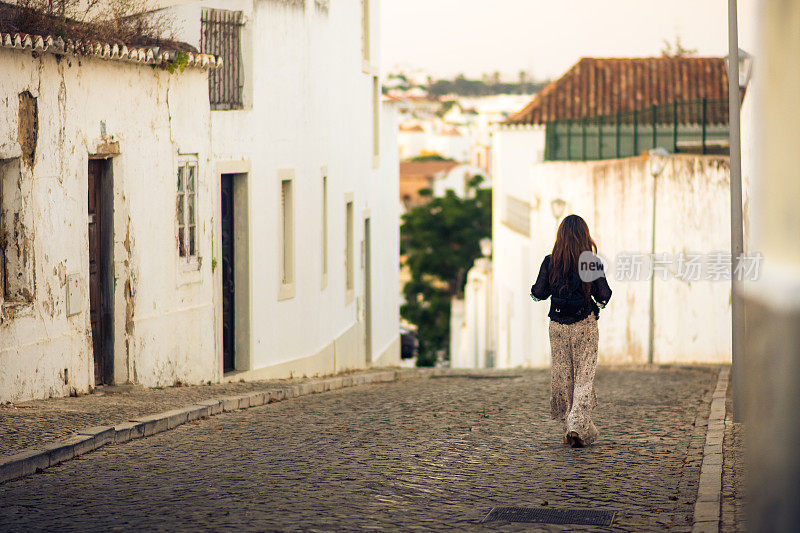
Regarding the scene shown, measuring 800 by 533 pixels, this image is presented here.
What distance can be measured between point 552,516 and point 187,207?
28.0 feet

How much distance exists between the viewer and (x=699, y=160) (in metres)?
22.9

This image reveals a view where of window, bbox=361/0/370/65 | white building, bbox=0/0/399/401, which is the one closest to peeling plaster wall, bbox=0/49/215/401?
white building, bbox=0/0/399/401

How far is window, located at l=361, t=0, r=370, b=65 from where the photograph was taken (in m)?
24.4

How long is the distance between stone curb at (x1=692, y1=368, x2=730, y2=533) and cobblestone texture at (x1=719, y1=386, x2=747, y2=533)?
1.6 inches

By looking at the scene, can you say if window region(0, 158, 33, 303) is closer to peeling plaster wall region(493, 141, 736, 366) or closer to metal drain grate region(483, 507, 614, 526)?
metal drain grate region(483, 507, 614, 526)

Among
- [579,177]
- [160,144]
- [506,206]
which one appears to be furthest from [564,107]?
[160,144]

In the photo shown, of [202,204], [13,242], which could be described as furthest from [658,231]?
[13,242]

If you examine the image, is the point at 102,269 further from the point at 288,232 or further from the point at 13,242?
the point at 288,232

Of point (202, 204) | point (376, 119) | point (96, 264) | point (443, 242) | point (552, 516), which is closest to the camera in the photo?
point (552, 516)

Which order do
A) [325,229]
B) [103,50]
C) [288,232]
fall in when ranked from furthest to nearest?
1. [325,229]
2. [288,232]
3. [103,50]

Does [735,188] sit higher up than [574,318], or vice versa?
[735,188]

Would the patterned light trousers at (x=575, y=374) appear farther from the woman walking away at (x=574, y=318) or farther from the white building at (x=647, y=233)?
the white building at (x=647, y=233)

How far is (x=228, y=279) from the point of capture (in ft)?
52.9

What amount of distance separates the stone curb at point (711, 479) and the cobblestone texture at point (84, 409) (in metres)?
4.65
